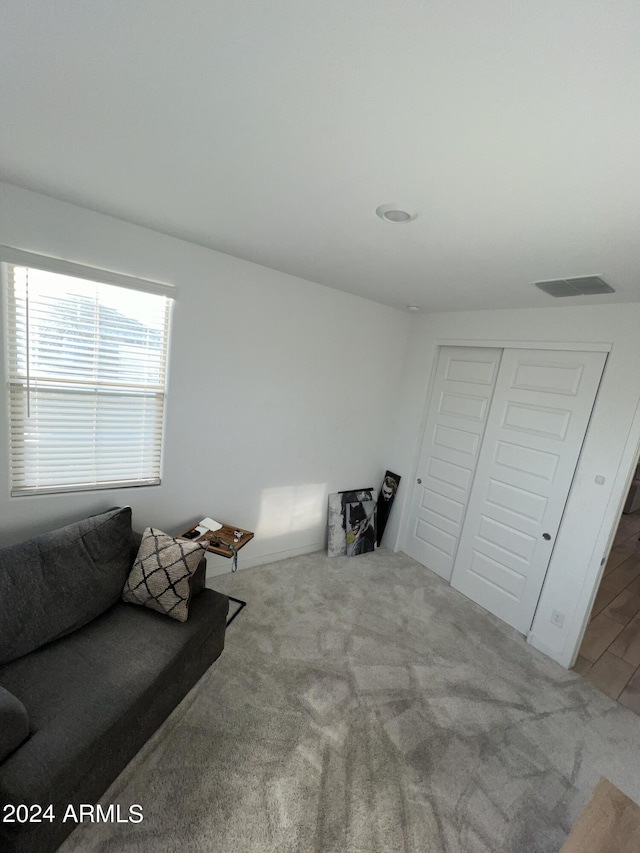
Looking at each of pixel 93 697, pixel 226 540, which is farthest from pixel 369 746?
pixel 226 540

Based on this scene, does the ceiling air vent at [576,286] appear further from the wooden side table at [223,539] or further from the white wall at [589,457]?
the wooden side table at [223,539]

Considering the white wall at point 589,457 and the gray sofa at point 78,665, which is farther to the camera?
the white wall at point 589,457

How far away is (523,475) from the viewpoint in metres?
2.87

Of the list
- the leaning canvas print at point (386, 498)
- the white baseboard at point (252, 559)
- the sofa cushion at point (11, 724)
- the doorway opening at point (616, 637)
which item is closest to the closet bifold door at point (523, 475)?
the doorway opening at point (616, 637)

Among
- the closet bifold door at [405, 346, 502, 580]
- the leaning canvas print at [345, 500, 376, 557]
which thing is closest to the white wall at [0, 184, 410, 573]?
the leaning canvas print at [345, 500, 376, 557]

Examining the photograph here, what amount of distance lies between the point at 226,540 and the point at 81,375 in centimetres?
147

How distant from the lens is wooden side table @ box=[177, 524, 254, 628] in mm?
2538

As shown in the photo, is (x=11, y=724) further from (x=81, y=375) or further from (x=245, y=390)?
(x=245, y=390)

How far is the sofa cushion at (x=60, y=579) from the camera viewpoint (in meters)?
1.68

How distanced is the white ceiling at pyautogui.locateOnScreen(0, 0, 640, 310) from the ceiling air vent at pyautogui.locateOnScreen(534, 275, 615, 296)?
0.44ft

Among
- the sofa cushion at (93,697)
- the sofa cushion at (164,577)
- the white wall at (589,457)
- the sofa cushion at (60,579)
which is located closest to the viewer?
the sofa cushion at (93,697)

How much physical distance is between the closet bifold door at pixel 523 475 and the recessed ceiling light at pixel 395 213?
186cm

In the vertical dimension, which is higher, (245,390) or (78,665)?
(245,390)

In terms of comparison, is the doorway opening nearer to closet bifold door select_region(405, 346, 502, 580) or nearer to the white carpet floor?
the white carpet floor
